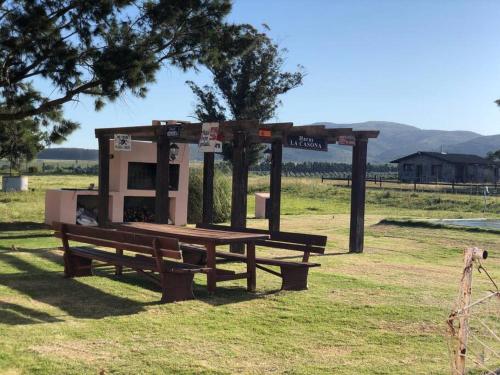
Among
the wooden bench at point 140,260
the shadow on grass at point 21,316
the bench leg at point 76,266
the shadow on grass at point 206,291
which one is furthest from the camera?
the bench leg at point 76,266

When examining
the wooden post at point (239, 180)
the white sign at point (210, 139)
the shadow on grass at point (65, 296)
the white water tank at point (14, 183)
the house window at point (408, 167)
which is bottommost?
the shadow on grass at point (65, 296)

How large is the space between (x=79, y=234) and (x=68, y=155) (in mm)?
190864

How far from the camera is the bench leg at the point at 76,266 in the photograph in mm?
8008

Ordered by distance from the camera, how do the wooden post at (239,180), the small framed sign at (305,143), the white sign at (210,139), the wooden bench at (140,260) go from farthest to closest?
1. the small framed sign at (305,143)
2. the wooden post at (239,180)
3. the white sign at (210,139)
4. the wooden bench at (140,260)

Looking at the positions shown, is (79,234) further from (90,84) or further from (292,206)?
(292,206)

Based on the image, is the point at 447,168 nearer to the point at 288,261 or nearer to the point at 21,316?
the point at 288,261

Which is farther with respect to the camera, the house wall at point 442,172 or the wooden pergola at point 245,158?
the house wall at point 442,172

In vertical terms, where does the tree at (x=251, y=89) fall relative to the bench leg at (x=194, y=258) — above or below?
above

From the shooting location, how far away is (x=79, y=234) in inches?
312

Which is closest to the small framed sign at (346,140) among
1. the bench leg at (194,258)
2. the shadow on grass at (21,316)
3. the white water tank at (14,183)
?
the bench leg at (194,258)

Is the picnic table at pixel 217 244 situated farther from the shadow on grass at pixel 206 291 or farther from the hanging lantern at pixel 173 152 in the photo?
the hanging lantern at pixel 173 152

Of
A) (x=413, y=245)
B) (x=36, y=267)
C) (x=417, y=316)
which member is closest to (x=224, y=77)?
(x=413, y=245)

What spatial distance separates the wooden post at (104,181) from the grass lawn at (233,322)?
3.69 meters

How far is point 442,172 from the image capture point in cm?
6172
